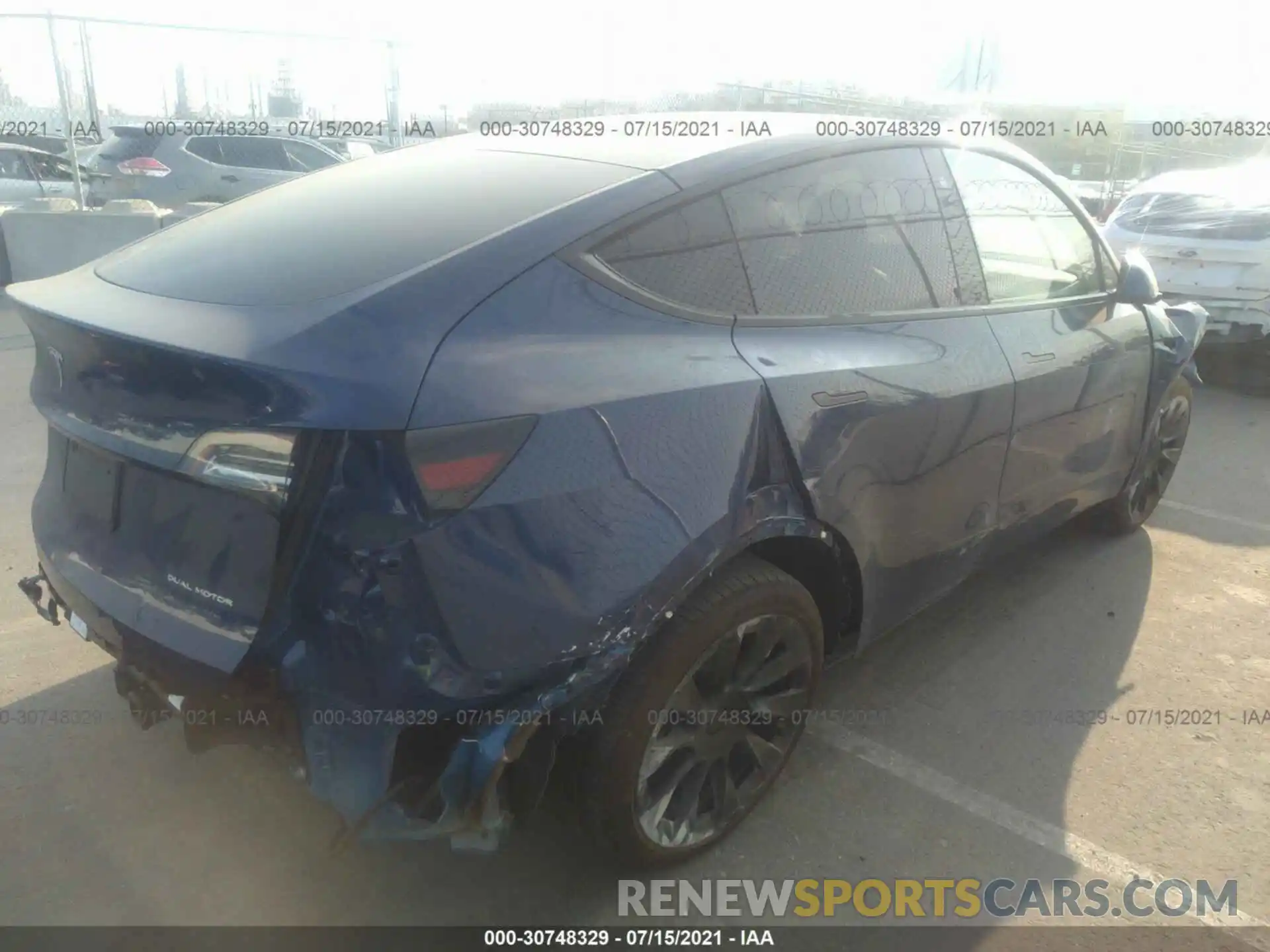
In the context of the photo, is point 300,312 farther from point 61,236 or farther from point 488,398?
point 61,236

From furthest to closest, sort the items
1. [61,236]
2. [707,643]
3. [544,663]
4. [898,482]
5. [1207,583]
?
[61,236] < [1207,583] < [898,482] < [707,643] < [544,663]

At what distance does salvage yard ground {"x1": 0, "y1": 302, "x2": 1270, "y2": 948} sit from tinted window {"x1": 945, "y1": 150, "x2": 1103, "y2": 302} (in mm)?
1279

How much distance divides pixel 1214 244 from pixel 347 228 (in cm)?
723

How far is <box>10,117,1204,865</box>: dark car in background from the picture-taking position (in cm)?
184

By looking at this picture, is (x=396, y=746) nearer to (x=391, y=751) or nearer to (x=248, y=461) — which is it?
(x=391, y=751)

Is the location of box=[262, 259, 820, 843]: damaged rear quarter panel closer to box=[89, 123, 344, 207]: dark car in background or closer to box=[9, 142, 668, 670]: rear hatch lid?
box=[9, 142, 668, 670]: rear hatch lid

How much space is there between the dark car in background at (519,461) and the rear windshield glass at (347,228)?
0.01 m

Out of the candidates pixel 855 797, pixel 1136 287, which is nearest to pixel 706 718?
pixel 855 797

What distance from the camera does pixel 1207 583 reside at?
4.16 m

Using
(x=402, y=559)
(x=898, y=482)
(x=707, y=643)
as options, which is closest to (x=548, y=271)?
(x=402, y=559)

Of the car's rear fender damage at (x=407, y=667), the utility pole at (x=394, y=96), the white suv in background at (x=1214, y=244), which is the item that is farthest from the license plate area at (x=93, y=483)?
the utility pole at (x=394, y=96)

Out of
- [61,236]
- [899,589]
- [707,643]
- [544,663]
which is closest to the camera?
[544,663]

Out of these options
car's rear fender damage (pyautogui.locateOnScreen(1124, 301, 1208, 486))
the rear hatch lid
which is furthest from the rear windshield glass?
car's rear fender damage (pyautogui.locateOnScreen(1124, 301, 1208, 486))

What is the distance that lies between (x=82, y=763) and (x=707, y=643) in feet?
6.16
